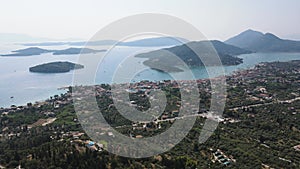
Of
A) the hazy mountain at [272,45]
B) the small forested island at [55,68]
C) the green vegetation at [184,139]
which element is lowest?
the green vegetation at [184,139]

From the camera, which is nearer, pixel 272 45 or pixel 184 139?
pixel 184 139

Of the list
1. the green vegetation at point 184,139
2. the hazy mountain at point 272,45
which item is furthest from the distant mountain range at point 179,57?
the hazy mountain at point 272,45

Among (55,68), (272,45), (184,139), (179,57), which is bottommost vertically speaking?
(184,139)

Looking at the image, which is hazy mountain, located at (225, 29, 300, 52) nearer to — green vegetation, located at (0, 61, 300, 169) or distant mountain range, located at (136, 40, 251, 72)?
distant mountain range, located at (136, 40, 251, 72)

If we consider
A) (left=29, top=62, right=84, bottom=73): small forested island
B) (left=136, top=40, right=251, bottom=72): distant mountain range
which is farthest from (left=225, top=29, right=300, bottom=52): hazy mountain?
(left=29, top=62, right=84, bottom=73): small forested island

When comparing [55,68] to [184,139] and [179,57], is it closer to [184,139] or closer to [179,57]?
[179,57]

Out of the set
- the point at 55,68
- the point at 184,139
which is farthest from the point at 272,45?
the point at 184,139

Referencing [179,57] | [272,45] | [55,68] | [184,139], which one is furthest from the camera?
[272,45]

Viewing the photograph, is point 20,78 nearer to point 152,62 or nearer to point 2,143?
point 152,62

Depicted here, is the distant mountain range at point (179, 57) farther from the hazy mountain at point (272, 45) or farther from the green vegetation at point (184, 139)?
the hazy mountain at point (272, 45)

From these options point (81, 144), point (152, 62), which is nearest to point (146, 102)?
point (81, 144)

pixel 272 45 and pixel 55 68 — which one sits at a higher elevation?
pixel 272 45
